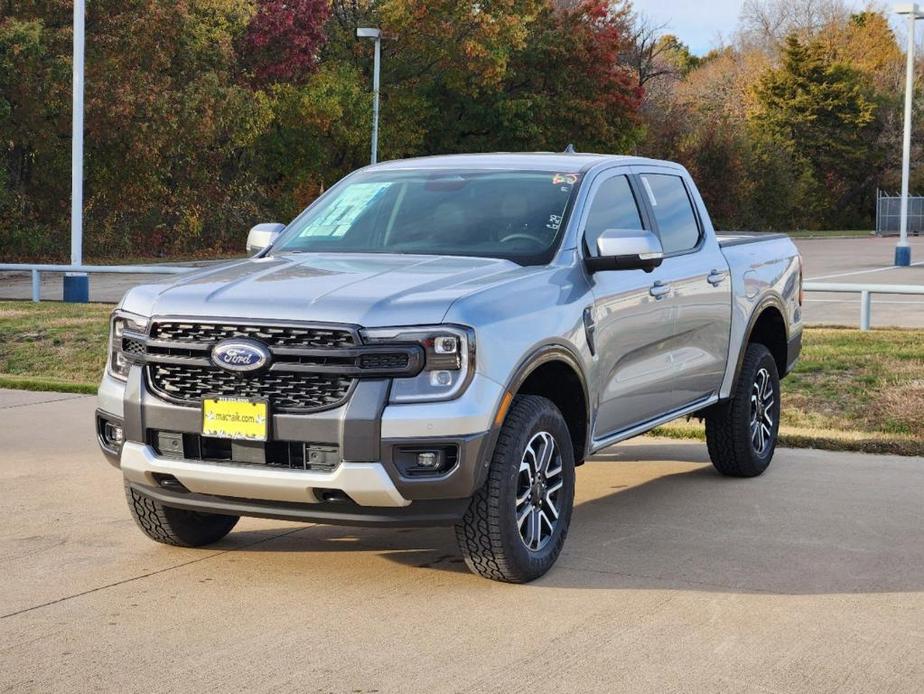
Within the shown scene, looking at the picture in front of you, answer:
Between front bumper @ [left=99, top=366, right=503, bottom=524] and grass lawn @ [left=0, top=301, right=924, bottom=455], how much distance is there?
4.76m

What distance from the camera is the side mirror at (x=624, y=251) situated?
21.7 feet

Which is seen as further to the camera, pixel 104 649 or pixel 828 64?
pixel 828 64

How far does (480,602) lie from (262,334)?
1390mm

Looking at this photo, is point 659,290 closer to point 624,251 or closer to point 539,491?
point 624,251

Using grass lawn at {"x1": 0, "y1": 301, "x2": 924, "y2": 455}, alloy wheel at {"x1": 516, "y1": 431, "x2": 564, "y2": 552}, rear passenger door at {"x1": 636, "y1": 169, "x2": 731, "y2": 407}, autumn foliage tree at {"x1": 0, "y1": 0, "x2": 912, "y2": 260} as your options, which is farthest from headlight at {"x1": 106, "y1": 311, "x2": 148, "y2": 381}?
autumn foliage tree at {"x1": 0, "y1": 0, "x2": 912, "y2": 260}

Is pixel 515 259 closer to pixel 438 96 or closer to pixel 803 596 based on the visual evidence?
pixel 803 596

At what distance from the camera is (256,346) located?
567cm

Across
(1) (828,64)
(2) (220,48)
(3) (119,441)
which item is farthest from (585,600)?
(1) (828,64)

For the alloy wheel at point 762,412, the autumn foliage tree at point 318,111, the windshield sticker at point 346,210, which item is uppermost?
the autumn foliage tree at point 318,111

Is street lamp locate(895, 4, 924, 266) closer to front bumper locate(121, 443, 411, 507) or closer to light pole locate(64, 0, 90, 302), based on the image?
light pole locate(64, 0, 90, 302)

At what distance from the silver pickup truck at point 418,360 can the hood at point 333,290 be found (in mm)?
12

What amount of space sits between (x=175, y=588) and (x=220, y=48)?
34861mm

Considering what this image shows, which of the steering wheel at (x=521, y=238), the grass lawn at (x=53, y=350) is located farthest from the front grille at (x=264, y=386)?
the grass lawn at (x=53, y=350)

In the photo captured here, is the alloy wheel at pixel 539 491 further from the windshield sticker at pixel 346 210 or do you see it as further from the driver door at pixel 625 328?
the windshield sticker at pixel 346 210
